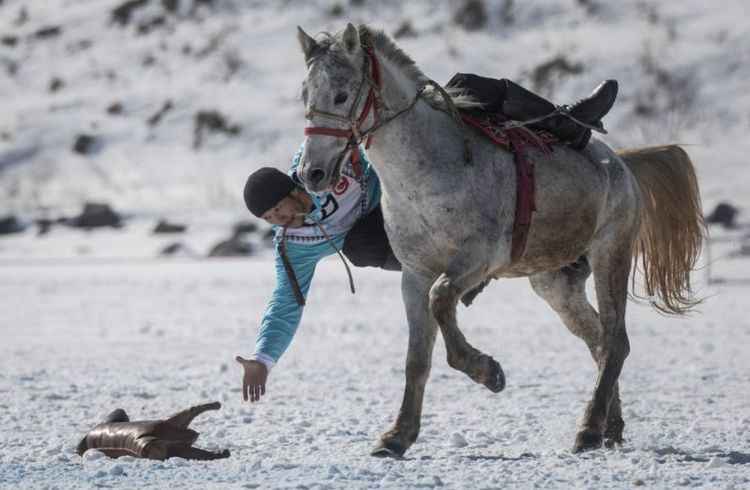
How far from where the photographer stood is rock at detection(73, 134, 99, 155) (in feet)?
143

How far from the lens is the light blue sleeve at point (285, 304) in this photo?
595 cm

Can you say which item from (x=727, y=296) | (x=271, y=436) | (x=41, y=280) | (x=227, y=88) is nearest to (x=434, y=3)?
(x=227, y=88)

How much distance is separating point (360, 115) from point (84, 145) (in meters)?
40.1

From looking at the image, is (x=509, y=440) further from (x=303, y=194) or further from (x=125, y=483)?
(x=125, y=483)

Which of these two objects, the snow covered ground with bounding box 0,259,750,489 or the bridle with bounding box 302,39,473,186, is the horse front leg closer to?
the snow covered ground with bounding box 0,259,750,489

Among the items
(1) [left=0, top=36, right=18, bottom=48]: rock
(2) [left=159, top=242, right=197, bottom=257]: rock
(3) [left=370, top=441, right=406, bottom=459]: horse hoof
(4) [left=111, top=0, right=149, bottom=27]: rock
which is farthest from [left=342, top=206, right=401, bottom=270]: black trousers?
(1) [left=0, top=36, right=18, bottom=48]: rock

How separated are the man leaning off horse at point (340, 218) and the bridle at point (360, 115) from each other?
2.48ft

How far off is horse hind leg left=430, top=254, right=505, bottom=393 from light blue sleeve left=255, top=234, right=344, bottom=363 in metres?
1.02

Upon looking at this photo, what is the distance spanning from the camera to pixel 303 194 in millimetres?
5945

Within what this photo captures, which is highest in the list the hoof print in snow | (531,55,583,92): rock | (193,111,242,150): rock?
(531,55,583,92): rock

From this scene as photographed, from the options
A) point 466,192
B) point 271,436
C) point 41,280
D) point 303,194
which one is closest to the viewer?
point 466,192

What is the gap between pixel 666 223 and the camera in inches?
280

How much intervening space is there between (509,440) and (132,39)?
49254 mm

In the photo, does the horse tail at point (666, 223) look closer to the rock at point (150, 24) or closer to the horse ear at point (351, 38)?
the horse ear at point (351, 38)
